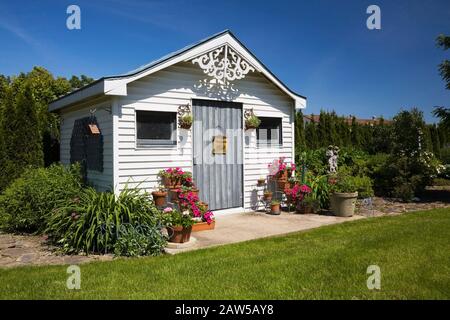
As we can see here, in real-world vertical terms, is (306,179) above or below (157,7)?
below

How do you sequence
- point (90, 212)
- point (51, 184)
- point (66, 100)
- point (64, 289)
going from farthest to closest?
point (66, 100), point (51, 184), point (90, 212), point (64, 289)

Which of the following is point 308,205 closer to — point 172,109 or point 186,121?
point 186,121

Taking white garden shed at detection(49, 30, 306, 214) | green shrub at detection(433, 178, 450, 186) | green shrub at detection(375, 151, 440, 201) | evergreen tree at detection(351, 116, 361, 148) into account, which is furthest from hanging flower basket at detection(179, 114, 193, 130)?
evergreen tree at detection(351, 116, 361, 148)

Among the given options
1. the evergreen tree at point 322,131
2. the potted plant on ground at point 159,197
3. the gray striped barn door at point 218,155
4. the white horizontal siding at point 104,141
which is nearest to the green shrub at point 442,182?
the evergreen tree at point 322,131

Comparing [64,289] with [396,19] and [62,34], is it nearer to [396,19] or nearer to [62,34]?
[62,34]

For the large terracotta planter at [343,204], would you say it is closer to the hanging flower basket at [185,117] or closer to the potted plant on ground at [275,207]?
the potted plant on ground at [275,207]

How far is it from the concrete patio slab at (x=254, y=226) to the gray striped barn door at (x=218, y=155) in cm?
53

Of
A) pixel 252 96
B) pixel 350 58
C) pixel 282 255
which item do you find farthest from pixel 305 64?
pixel 282 255

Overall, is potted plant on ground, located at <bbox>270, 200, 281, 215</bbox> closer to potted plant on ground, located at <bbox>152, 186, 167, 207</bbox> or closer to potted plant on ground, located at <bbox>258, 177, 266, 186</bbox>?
potted plant on ground, located at <bbox>258, 177, 266, 186</bbox>

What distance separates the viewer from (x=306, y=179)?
376 inches

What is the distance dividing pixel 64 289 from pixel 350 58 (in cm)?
859

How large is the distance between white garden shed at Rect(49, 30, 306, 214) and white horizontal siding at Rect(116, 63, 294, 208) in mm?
20

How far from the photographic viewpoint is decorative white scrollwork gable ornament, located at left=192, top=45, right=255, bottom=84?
7.91 metres

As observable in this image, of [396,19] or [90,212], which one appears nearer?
[90,212]
